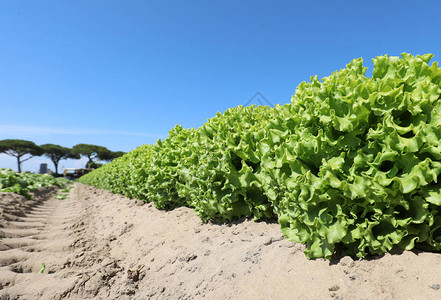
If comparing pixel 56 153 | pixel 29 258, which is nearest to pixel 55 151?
pixel 56 153

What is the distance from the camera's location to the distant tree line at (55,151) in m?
66.0

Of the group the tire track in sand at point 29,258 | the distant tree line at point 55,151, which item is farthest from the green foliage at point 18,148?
the tire track in sand at point 29,258

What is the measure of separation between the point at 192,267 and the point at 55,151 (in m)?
84.6

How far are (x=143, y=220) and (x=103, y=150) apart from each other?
8066 cm

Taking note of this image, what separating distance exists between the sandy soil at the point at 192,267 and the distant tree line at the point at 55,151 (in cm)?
6666

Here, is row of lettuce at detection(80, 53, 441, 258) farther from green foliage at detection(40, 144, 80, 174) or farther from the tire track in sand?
green foliage at detection(40, 144, 80, 174)

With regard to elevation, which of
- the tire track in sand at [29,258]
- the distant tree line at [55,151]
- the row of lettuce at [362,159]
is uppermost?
the distant tree line at [55,151]

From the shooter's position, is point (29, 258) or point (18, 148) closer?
point (29, 258)

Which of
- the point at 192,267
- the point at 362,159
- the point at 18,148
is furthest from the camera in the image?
the point at 18,148

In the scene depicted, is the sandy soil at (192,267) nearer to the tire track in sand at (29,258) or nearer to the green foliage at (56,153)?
the tire track in sand at (29,258)

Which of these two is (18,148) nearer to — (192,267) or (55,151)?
(55,151)

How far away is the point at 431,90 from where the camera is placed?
118 inches

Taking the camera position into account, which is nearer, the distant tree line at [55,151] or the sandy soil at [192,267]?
the sandy soil at [192,267]

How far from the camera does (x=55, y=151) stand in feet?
257
